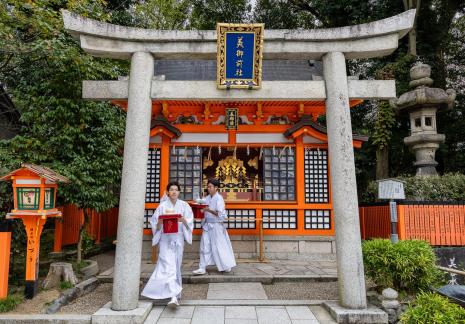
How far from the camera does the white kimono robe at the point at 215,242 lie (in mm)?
7391

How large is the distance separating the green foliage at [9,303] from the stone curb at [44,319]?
255 millimetres

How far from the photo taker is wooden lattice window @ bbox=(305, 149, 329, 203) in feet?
31.0

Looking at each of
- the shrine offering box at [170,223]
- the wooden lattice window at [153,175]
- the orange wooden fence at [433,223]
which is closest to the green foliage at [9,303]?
the shrine offering box at [170,223]

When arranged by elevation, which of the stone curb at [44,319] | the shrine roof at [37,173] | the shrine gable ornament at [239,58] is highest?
the shrine gable ornament at [239,58]

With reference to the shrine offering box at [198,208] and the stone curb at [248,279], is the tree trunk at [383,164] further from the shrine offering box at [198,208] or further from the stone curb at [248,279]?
the shrine offering box at [198,208]

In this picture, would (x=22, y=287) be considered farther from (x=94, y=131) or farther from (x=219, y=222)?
(x=219, y=222)

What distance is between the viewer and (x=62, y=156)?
7.18 m

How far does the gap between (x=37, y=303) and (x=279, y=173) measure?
21.5 feet

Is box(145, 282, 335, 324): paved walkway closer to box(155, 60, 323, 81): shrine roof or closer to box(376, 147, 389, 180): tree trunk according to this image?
box(155, 60, 323, 81): shrine roof

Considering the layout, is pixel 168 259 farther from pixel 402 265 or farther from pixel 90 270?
pixel 402 265

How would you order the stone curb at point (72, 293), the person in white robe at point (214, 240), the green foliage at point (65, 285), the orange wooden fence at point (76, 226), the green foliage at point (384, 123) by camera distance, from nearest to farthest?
the stone curb at point (72, 293) < the green foliage at point (65, 285) < the person in white robe at point (214, 240) < the orange wooden fence at point (76, 226) < the green foliage at point (384, 123)

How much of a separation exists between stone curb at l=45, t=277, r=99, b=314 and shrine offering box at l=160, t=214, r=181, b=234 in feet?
6.99

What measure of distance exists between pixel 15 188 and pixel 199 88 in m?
3.74

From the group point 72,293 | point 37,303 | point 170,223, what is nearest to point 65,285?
point 72,293
